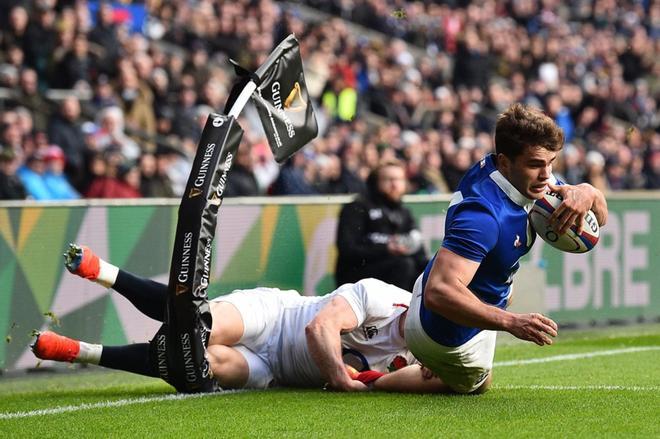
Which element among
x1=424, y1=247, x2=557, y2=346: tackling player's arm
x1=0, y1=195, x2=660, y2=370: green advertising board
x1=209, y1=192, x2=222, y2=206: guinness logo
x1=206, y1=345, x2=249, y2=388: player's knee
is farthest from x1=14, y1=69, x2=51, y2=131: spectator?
x1=424, y1=247, x2=557, y2=346: tackling player's arm

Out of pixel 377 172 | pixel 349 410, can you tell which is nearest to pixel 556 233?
pixel 349 410

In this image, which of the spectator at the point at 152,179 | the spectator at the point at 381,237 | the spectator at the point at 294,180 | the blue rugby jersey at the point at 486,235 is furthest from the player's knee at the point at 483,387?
the spectator at the point at 294,180

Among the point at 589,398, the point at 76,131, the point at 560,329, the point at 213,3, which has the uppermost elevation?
the point at 213,3

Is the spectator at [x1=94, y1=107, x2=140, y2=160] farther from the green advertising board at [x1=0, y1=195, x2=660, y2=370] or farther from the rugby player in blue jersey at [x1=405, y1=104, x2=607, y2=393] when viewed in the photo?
the rugby player in blue jersey at [x1=405, y1=104, x2=607, y2=393]

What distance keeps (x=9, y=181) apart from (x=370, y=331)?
4.93m

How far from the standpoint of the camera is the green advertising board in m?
9.61

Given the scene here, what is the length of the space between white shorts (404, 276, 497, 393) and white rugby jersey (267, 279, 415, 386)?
20.6 inches

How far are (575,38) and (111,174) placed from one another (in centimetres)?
1509

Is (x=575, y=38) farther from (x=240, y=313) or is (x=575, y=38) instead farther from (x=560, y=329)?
(x=240, y=313)

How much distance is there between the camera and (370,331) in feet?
26.1

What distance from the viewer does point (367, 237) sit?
11609mm

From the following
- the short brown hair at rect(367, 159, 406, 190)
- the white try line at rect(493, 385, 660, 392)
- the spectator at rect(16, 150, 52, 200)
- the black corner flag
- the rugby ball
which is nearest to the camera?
the rugby ball

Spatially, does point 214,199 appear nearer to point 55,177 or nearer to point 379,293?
point 379,293

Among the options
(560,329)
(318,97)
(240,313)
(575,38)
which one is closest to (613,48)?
(575,38)
